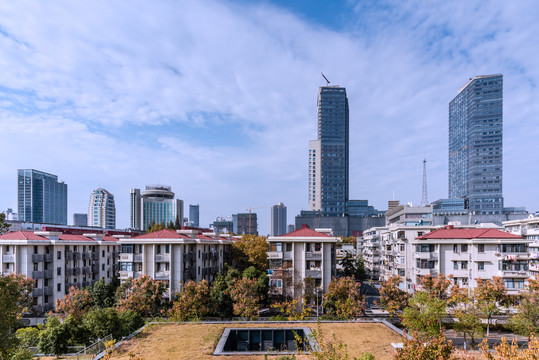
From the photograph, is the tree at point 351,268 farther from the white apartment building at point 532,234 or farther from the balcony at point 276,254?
the balcony at point 276,254

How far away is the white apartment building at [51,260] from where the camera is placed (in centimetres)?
Answer: 4297

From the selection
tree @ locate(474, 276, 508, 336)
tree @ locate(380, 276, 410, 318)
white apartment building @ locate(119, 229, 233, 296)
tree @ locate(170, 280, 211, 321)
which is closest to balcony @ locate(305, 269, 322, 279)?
tree @ locate(380, 276, 410, 318)

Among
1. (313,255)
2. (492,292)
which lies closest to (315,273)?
(313,255)

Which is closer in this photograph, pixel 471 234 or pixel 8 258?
pixel 8 258

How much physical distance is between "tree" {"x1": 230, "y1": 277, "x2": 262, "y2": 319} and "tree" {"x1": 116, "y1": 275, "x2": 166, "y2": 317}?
29.3 ft

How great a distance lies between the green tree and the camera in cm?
2567

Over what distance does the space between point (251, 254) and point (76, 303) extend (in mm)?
28366

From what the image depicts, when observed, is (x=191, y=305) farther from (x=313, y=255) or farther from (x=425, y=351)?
(x=425, y=351)

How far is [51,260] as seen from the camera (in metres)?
47.0

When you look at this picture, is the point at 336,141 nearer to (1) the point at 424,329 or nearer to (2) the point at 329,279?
(2) the point at 329,279

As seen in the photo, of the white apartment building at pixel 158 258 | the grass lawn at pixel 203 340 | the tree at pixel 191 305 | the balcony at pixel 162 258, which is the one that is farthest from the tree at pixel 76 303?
the tree at pixel 191 305

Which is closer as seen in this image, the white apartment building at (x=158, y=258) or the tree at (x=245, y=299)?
the tree at (x=245, y=299)

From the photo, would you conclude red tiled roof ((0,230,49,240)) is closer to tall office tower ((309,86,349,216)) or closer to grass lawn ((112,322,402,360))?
grass lawn ((112,322,402,360))

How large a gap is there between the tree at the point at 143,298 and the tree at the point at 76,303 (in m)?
4.35
